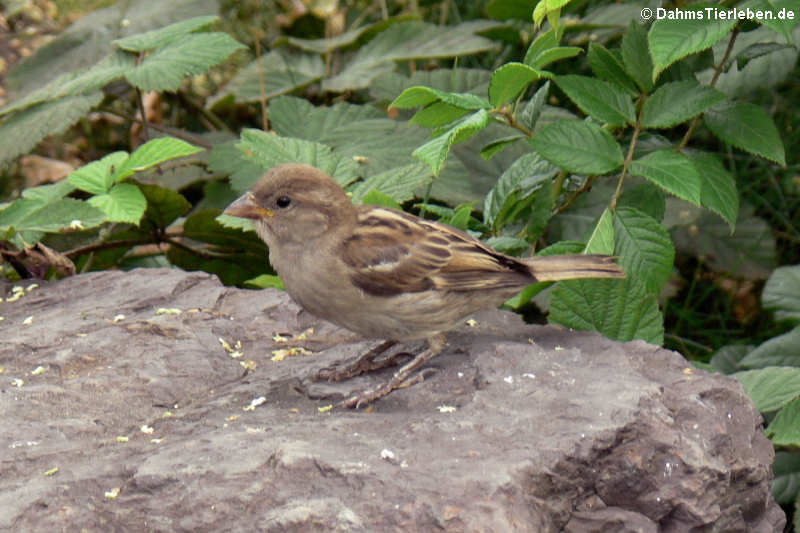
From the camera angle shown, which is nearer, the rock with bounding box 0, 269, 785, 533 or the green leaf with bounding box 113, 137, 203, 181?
the rock with bounding box 0, 269, 785, 533

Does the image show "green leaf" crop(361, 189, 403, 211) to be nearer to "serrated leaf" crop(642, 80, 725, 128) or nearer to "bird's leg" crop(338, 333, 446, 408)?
"bird's leg" crop(338, 333, 446, 408)

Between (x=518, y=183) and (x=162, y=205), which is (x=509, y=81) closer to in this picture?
(x=518, y=183)

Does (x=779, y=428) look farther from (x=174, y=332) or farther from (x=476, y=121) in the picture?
(x=174, y=332)

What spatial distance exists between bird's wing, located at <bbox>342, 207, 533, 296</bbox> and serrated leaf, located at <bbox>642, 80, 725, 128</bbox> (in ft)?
2.57

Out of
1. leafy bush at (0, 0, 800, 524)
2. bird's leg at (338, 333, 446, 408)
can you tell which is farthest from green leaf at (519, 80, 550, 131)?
bird's leg at (338, 333, 446, 408)

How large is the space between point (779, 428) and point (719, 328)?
2.20 meters

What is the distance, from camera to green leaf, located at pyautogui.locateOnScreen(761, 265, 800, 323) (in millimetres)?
4078

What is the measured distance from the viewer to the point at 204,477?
2383 millimetres

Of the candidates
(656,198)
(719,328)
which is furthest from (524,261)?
(719,328)

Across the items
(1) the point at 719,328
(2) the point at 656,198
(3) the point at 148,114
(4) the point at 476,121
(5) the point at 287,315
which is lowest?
(1) the point at 719,328

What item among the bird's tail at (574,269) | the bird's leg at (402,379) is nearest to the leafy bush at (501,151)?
the bird's tail at (574,269)

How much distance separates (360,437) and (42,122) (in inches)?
108

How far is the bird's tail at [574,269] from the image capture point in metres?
3.32

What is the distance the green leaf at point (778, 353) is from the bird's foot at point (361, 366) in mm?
1429
